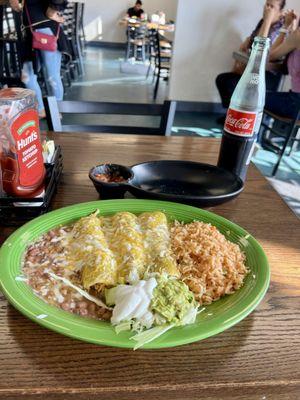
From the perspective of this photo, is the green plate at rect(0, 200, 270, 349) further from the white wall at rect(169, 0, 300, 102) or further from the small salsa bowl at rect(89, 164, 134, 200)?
the white wall at rect(169, 0, 300, 102)

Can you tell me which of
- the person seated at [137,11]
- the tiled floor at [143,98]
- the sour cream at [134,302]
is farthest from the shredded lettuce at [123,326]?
the person seated at [137,11]

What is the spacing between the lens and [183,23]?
152 inches

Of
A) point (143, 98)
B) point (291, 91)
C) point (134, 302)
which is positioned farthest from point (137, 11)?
point (134, 302)

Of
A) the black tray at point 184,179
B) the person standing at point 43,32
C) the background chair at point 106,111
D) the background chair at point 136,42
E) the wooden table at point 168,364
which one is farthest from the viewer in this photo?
the background chair at point 136,42

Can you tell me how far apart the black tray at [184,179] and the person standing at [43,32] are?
2104 mm

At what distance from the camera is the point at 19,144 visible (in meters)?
0.74

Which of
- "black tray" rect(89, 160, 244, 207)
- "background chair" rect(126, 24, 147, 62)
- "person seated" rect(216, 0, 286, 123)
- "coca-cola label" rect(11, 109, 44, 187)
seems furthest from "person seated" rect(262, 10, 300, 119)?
"background chair" rect(126, 24, 147, 62)

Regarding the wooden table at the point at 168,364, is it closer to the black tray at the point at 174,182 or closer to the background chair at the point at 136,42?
the black tray at the point at 174,182

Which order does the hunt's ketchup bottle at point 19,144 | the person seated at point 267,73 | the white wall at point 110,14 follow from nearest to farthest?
the hunt's ketchup bottle at point 19,144 < the person seated at point 267,73 < the white wall at point 110,14

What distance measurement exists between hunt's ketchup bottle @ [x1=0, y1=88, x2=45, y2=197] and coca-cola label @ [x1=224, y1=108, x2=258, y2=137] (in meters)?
0.50

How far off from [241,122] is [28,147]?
1.76ft

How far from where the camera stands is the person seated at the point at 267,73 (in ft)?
11.0

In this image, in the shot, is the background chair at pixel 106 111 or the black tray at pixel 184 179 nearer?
the black tray at pixel 184 179

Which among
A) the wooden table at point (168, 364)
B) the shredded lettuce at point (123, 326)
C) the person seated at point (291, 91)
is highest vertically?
the shredded lettuce at point (123, 326)
